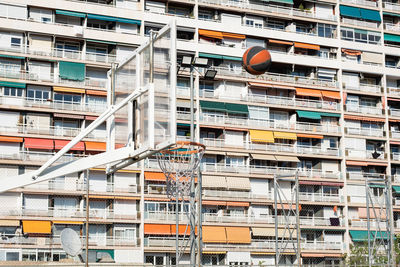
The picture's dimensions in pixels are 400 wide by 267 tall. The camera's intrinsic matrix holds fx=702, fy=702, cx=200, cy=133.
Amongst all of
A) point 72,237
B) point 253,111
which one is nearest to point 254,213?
point 253,111

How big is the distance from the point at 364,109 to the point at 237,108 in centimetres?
1125

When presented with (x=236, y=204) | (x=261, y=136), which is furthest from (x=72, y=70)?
(x=236, y=204)

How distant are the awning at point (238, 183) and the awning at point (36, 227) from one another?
1239cm

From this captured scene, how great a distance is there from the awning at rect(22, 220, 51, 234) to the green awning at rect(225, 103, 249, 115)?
48.3 feet

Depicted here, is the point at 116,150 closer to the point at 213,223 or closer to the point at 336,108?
the point at 213,223

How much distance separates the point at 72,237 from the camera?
26.5 m

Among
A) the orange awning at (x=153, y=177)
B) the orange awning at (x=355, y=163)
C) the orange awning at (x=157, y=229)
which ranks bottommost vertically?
the orange awning at (x=157, y=229)

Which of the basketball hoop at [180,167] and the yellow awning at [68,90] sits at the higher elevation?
the yellow awning at [68,90]

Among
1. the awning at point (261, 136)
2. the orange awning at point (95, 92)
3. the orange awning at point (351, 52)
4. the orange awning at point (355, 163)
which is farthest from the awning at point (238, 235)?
the orange awning at point (351, 52)

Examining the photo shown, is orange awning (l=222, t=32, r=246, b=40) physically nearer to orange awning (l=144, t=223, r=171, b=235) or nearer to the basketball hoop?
orange awning (l=144, t=223, r=171, b=235)

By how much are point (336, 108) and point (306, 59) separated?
438 cm

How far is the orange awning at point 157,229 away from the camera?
4434cm

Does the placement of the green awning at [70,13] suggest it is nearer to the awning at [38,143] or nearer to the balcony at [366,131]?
the awning at [38,143]

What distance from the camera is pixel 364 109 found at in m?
54.2
